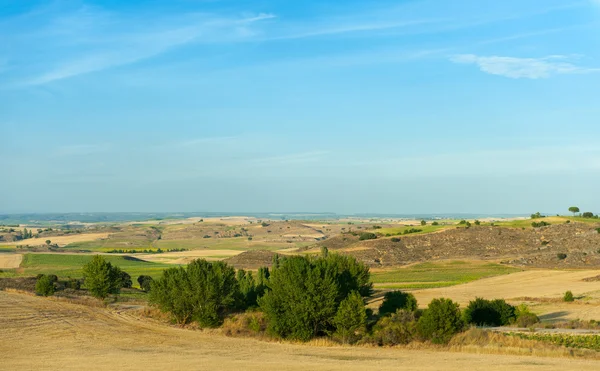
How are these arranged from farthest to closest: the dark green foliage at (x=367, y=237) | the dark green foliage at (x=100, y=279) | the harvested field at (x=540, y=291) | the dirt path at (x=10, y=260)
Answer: the dark green foliage at (x=367, y=237)
the dirt path at (x=10, y=260)
the dark green foliage at (x=100, y=279)
the harvested field at (x=540, y=291)

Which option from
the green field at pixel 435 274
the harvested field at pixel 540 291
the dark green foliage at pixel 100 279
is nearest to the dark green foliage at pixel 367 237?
the green field at pixel 435 274

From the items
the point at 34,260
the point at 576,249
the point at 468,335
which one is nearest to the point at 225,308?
the point at 468,335

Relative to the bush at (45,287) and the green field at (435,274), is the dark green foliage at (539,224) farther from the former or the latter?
the bush at (45,287)

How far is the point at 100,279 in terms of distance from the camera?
213ft

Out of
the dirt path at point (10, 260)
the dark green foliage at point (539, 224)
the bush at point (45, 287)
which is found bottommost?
the dirt path at point (10, 260)

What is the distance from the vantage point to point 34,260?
132 metres

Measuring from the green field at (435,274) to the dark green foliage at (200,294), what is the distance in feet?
102

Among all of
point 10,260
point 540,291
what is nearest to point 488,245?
point 540,291

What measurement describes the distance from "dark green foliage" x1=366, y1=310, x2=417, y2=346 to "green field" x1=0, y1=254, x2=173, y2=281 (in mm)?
63426

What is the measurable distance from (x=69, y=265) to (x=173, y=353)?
312 feet

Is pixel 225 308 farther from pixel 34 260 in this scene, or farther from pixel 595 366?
pixel 34 260

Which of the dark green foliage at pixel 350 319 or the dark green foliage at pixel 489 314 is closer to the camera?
the dark green foliage at pixel 350 319

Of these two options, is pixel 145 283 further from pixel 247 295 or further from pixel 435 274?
pixel 435 274

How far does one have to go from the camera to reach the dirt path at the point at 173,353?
1203 inches
